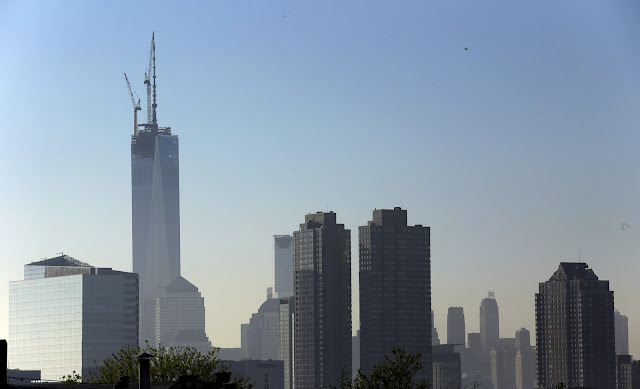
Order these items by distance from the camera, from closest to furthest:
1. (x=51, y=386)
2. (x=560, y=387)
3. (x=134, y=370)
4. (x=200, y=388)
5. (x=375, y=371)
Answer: (x=200, y=388), (x=51, y=386), (x=375, y=371), (x=134, y=370), (x=560, y=387)

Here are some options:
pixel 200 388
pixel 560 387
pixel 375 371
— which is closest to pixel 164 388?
pixel 375 371

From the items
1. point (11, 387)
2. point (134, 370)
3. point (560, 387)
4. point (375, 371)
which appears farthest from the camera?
point (560, 387)

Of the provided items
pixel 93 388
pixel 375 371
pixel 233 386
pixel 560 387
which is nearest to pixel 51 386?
pixel 93 388

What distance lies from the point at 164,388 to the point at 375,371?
29252 mm

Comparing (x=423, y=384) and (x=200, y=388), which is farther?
(x=423, y=384)

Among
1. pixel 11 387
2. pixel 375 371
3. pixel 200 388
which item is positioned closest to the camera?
pixel 200 388

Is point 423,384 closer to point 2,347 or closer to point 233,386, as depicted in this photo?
point 233,386

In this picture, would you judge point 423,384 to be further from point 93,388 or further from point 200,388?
point 200,388

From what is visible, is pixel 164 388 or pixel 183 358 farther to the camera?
pixel 183 358

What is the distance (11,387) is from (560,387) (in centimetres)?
8048

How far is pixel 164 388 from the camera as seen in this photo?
74.6 m

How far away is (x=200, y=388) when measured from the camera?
1316 inches

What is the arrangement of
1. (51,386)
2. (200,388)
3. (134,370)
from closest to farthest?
(200,388)
(51,386)
(134,370)

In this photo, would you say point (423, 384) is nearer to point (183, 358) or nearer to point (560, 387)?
point (183, 358)
